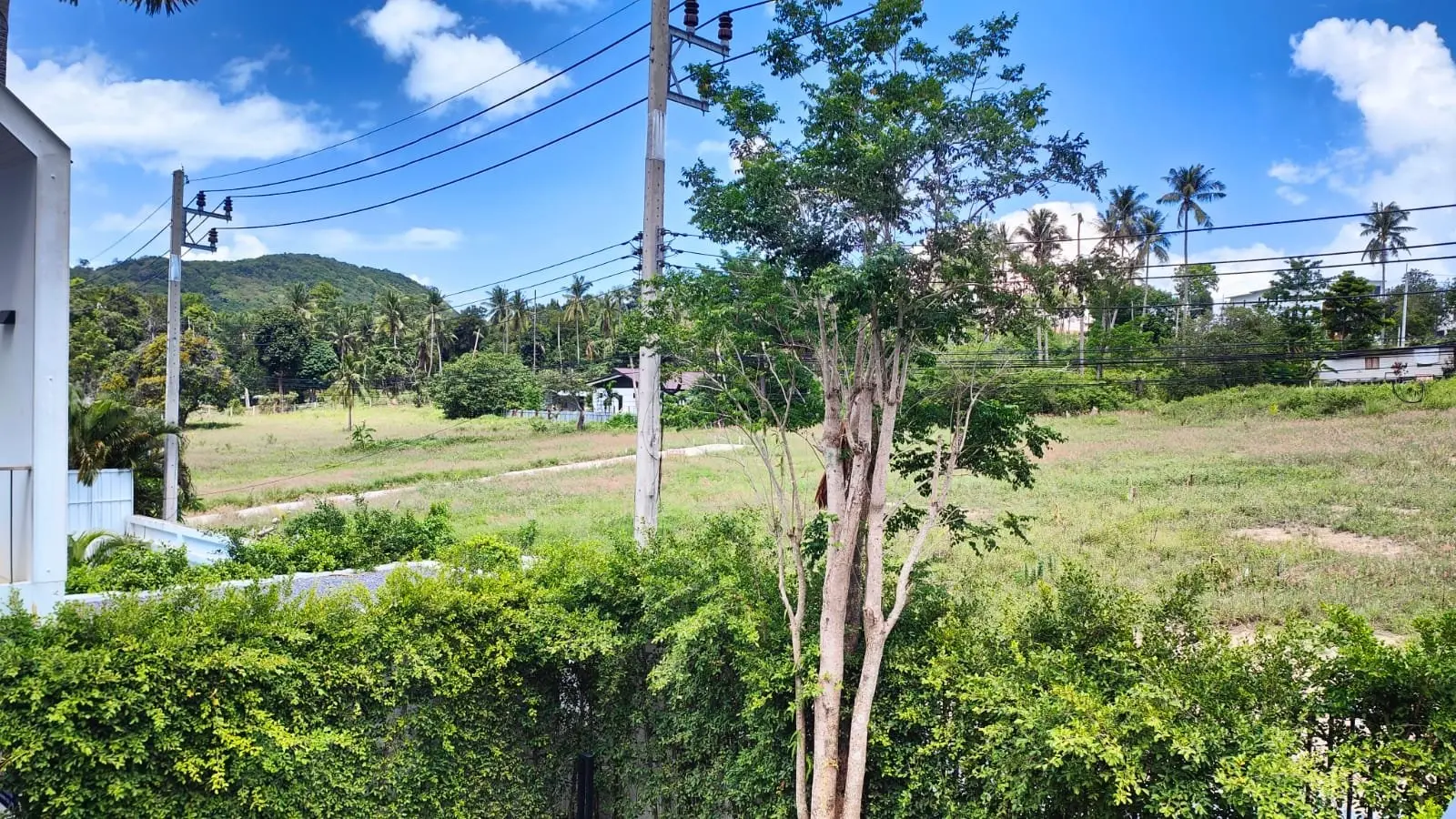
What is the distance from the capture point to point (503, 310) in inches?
Answer: 2297

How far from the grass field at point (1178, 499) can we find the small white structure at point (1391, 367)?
3.55 meters

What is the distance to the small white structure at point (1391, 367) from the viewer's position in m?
20.4

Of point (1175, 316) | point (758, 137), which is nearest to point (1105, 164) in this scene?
point (758, 137)

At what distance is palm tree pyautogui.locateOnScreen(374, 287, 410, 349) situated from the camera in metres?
53.0

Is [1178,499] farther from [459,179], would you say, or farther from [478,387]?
[478,387]

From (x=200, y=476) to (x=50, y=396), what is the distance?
2025cm

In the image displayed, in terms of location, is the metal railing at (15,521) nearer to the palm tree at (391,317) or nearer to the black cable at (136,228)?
the black cable at (136,228)

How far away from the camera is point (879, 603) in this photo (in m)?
3.98

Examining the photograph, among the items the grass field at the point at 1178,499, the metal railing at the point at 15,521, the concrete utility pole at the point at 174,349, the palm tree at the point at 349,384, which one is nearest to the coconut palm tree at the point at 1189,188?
the grass field at the point at 1178,499

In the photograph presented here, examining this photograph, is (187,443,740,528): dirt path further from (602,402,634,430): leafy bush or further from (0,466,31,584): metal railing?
(0,466,31,584): metal railing

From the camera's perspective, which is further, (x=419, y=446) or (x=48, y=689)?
(x=419, y=446)

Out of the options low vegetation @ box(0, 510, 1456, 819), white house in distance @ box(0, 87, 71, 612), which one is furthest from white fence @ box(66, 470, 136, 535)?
low vegetation @ box(0, 510, 1456, 819)

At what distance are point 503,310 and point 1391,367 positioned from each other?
50.9 m

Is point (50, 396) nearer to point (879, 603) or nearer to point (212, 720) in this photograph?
point (212, 720)
